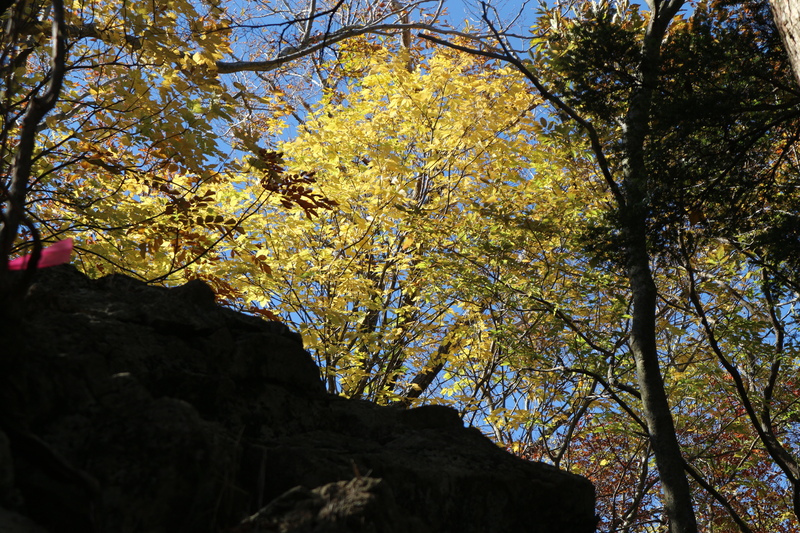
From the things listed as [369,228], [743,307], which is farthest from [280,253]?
[743,307]

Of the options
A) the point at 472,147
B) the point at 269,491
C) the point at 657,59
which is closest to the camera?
the point at 269,491

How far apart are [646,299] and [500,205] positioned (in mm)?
2317

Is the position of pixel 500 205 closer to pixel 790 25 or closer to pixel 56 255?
pixel 790 25

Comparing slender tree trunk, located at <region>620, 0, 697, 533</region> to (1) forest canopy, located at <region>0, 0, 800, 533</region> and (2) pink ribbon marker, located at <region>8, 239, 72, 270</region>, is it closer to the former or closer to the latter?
(1) forest canopy, located at <region>0, 0, 800, 533</region>

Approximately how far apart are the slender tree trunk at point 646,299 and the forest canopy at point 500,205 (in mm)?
20

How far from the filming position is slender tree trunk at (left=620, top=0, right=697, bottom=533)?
4.87 metres

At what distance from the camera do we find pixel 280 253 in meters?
7.61

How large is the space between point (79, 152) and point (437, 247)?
155 inches

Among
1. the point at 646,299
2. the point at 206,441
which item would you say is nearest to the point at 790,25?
the point at 646,299

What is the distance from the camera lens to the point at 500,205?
7.30 m

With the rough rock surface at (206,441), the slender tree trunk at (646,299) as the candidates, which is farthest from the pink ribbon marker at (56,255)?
the slender tree trunk at (646,299)

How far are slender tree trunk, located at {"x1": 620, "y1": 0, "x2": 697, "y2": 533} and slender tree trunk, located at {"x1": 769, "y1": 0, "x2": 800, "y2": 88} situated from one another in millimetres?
Result: 1393

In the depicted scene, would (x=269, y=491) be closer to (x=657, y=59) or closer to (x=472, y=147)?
(x=657, y=59)

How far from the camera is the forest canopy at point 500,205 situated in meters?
5.10
